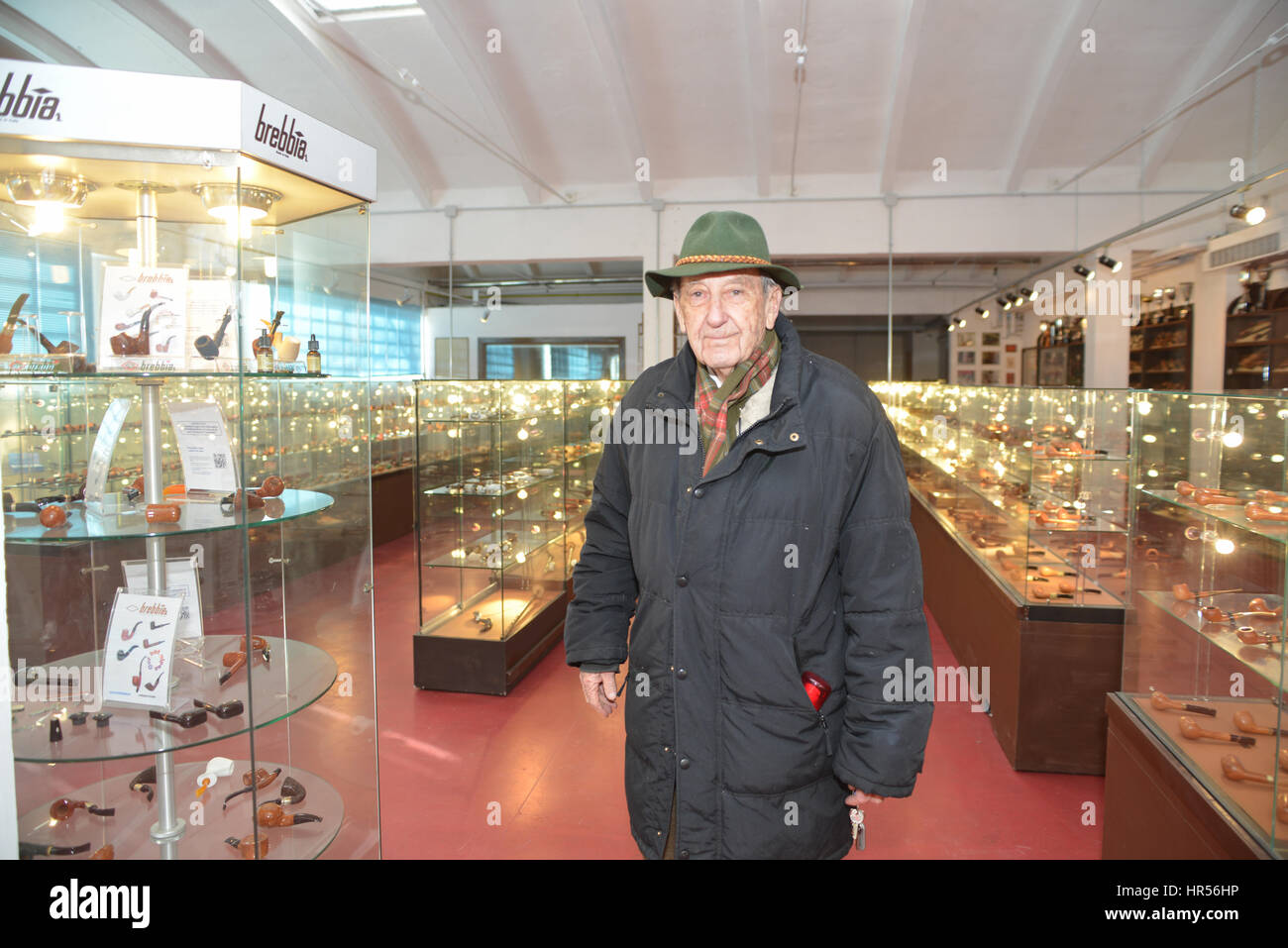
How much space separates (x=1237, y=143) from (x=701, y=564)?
1195 cm

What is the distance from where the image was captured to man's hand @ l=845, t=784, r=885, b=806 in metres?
1.72

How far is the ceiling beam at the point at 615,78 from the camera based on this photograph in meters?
8.26

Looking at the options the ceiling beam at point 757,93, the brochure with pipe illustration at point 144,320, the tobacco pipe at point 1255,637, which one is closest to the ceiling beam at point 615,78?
the ceiling beam at point 757,93

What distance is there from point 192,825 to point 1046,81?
10.7 m

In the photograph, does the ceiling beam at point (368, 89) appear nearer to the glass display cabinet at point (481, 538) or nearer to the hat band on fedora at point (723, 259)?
the glass display cabinet at point (481, 538)

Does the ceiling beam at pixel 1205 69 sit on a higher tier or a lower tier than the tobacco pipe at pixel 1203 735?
higher

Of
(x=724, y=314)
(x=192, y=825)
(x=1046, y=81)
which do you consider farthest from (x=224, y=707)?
(x=1046, y=81)

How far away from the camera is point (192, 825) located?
7.46 feet

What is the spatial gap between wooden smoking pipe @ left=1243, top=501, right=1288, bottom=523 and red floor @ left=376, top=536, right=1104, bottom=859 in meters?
1.77

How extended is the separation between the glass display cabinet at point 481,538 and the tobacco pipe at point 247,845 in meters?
3.06

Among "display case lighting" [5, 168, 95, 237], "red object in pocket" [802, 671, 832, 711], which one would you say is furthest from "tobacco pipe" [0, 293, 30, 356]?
"red object in pocket" [802, 671, 832, 711]

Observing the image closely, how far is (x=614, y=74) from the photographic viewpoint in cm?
911

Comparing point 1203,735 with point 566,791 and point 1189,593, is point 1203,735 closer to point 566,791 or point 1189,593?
point 1189,593
